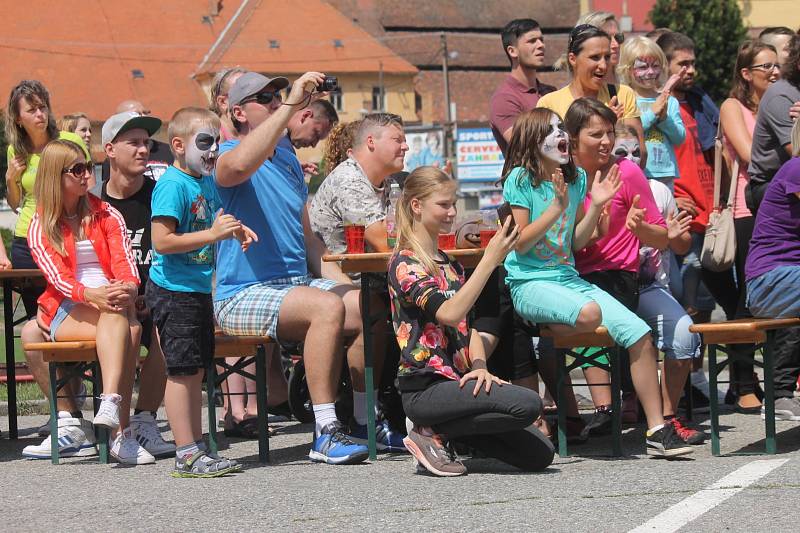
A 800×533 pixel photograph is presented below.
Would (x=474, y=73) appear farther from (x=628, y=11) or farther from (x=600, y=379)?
(x=600, y=379)

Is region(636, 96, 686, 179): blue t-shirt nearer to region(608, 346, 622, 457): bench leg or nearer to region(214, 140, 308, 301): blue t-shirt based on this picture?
region(608, 346, 622, 457): bench leg

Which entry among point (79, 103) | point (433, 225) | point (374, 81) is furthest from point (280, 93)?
point (374, 81)

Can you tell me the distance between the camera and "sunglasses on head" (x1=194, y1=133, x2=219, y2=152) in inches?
278

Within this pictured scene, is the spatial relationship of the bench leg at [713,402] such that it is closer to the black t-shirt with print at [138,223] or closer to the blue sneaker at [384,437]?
the blue sneaker at [384,437]

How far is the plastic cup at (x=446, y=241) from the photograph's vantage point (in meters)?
7.32

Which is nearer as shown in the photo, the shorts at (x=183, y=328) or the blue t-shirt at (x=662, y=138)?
the shorts at (x=183, y=328)

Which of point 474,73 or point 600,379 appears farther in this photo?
point 474,73

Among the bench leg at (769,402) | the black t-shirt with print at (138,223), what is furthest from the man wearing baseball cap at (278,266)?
the bench leg at (769,402)

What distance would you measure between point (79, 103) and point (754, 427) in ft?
228

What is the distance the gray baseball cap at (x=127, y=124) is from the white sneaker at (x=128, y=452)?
174 cm

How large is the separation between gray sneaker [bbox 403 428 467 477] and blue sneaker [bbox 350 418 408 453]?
3.09 feet

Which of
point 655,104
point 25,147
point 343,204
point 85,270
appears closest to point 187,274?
point 85,270

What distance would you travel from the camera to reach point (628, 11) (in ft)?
253

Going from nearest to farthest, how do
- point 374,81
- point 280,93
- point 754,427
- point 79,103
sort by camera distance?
1. point 280,93
2. point 754,427
3. point 79,103
4. point 374,81
